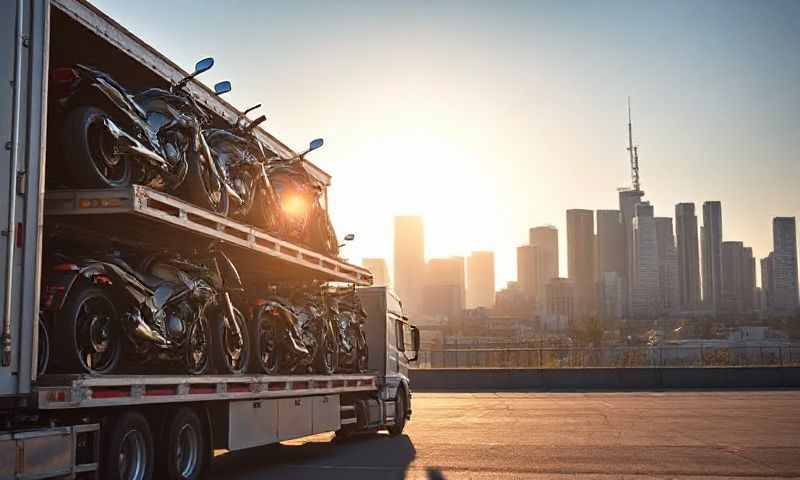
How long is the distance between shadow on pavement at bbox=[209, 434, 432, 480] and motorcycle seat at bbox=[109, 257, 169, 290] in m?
3.46

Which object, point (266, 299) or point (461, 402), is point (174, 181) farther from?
point (461, 402)

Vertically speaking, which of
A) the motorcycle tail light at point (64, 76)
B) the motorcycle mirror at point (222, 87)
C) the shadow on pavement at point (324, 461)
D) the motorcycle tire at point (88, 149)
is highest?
the motorcycle mirror at point (222, 87)

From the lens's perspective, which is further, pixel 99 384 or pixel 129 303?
pixel 129 303

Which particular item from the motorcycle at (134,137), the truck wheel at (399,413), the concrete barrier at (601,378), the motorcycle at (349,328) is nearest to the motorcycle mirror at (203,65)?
the motorcycle at (134,137)

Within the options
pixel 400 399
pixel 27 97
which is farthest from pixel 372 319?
pixel 27 97

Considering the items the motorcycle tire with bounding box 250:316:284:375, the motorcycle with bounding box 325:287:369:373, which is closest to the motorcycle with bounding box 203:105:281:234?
the motorcycle tire with bounding box 250:316:284:375

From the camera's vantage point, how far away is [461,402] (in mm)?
30516

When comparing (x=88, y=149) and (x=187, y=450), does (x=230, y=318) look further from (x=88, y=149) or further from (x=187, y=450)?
(x=88, y=149)

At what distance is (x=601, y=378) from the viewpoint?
41.7m

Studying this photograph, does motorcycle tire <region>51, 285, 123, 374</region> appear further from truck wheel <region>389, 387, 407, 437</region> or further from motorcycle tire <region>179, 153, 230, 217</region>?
truck wheel <region>389, 387, 407, 437</region>

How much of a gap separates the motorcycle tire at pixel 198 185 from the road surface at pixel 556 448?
3.56m

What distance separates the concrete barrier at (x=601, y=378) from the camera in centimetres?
4078

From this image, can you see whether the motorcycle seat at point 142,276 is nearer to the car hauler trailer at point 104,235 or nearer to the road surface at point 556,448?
the car hauler trailer at point 104,235

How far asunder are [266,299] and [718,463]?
6318mm
